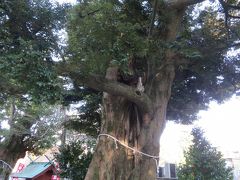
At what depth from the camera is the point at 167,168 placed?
9250mm

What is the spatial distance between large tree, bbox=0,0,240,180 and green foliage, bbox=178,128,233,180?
5.32ft

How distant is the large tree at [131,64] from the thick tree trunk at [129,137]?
0.02 m

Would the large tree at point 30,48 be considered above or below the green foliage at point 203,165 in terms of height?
above

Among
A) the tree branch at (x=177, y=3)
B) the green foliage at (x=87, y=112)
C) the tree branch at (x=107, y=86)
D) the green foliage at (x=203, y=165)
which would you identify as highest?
the tree branch at (x=177, y=3)

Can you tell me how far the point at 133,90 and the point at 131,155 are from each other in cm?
125

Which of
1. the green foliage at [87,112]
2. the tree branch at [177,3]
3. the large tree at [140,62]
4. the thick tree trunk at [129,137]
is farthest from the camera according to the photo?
the green foliage at [87,112]

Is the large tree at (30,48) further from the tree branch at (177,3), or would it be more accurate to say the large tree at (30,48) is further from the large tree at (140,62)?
the tree branch at (177,3)

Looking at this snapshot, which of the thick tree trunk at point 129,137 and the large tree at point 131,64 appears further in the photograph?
the thick tree trunk at point 129,137

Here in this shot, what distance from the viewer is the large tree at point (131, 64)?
184 inches

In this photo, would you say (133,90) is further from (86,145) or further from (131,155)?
(86,145)

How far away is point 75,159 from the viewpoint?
753cm

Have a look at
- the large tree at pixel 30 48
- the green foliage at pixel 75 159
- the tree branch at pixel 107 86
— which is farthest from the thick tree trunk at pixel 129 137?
the green foliage at pixel 75 159

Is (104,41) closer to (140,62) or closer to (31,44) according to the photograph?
(31,44)

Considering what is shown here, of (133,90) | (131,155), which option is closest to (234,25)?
(133,90)
